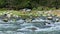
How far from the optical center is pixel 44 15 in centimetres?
1798

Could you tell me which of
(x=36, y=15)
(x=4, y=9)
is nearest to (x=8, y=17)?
(x=36, y=15)

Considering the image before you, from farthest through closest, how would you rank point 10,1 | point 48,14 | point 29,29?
point 10,1 < point 48,14 < point 29,29

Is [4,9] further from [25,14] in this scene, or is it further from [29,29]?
[29,29]

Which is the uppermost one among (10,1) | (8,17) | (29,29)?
(10,1)

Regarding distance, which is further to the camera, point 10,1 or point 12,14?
point 10,1

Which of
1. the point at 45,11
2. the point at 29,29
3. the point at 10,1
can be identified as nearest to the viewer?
the point at 29,29

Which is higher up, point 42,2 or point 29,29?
point 42,2

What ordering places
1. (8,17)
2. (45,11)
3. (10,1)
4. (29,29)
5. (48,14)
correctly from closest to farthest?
1. (29,29)
2. (8,17)
3. (48,14)
4. (45,11)
5. (10,1)

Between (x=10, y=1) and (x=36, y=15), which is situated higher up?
(x=10, y=1)

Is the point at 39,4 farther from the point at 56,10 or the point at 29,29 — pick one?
the point at 29,29

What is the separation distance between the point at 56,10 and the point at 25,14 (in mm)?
3127

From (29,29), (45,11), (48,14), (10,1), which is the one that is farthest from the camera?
(10,1)

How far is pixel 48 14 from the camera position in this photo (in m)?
18.3

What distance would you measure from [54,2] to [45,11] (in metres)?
2.33
